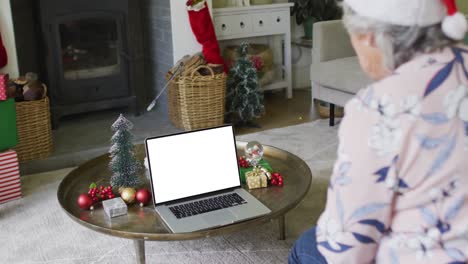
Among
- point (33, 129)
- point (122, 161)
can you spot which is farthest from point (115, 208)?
point (33, 129)

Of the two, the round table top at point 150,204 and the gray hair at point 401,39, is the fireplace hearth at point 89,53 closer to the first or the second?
the round table top at point 150,204

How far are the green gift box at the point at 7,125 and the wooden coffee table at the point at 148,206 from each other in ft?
2.02

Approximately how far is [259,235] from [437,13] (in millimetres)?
1476

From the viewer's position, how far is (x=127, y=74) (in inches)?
152

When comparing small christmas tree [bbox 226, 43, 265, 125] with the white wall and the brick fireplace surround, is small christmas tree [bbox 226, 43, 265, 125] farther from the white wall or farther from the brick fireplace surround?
the white wall

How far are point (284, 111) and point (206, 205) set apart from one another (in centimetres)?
242

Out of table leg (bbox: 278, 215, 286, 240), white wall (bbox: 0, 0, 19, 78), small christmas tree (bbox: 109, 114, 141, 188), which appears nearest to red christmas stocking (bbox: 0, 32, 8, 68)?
white wall (bbox: 0, 0, 19, 78)

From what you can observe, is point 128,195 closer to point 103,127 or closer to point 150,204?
point 150,204

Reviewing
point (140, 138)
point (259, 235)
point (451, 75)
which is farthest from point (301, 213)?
point (451, 75)

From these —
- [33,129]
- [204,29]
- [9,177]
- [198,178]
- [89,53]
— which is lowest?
[9,177]

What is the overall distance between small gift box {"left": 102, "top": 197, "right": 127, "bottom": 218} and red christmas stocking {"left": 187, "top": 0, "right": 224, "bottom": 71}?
6.36ft

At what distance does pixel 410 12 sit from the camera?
38.4 inches

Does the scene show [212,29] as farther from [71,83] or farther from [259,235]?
[259,235]

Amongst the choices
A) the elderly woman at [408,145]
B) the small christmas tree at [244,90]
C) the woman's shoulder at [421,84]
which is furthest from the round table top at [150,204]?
the small christmas tree at [244,90]
